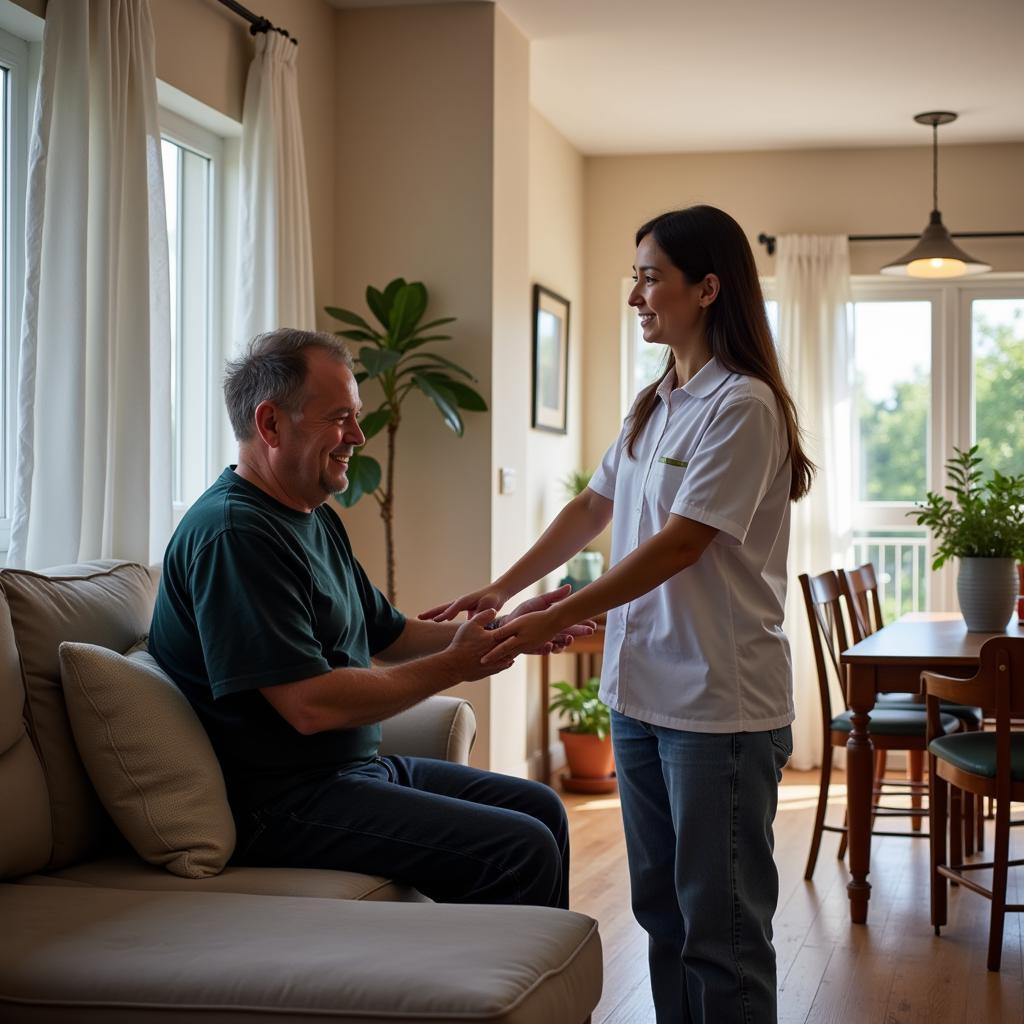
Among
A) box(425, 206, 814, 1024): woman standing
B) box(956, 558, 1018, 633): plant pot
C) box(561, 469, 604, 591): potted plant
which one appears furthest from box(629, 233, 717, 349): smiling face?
box(561, 469, 604, 591): potted plant

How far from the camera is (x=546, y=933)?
177 centimetres

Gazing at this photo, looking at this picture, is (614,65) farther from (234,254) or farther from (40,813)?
(40,813)

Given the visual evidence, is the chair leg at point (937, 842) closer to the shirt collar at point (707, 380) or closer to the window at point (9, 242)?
the shirt collar at point (707, 380)

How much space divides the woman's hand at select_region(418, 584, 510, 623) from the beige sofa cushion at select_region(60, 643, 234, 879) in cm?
68

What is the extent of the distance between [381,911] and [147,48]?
226 cm

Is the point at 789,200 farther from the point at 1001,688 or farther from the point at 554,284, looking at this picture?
the point at 1001,688

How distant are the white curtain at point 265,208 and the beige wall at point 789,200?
2776 mm

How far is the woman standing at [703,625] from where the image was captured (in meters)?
1.98

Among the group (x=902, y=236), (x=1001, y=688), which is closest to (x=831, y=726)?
(x=1001, y=688)

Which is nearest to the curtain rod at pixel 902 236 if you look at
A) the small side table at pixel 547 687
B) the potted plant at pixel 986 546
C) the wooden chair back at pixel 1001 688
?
the small side table at pixel 547 687

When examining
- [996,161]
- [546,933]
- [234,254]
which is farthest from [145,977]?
[996,161]

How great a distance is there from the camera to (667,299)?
211 centimetres

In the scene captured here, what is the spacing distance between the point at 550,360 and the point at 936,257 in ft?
5.57

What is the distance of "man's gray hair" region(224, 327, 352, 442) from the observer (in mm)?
2281
